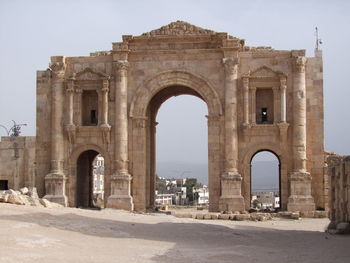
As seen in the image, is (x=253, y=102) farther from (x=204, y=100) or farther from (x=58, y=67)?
(x=58, y=67)

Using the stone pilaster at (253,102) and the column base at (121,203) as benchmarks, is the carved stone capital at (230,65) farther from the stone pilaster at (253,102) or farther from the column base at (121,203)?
the column base at (121,203)

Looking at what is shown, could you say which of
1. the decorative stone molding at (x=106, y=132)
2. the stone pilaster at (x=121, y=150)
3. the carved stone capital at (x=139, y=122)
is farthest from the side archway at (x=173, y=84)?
the decorative stone molding at (x=106, y=132)

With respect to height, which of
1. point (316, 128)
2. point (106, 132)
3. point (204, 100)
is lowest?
point (106, 132)

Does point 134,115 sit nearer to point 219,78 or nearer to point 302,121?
point 219,78

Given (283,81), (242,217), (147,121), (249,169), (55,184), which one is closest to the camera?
(242,217)

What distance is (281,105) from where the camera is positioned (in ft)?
103

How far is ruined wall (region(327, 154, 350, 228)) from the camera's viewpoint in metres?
20.3

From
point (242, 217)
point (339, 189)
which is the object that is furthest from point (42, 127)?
point (339, 189)

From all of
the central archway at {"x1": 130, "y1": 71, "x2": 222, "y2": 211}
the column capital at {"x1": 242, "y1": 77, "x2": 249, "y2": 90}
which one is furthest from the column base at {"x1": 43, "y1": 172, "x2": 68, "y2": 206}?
the column capital at {"x1": 242, "y1": 77, "x2": 249, "y2": 90}

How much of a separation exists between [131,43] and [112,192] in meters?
7.38

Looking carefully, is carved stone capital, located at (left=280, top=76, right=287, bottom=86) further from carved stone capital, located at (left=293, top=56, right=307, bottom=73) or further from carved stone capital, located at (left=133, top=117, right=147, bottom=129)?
carved stone capital, located at (left=133, top=117, right=147, bottom=129)

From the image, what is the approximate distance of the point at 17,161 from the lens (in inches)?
1464

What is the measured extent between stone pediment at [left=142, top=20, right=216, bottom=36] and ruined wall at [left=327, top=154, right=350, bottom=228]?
11.0 metres

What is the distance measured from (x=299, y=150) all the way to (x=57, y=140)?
11.8m
